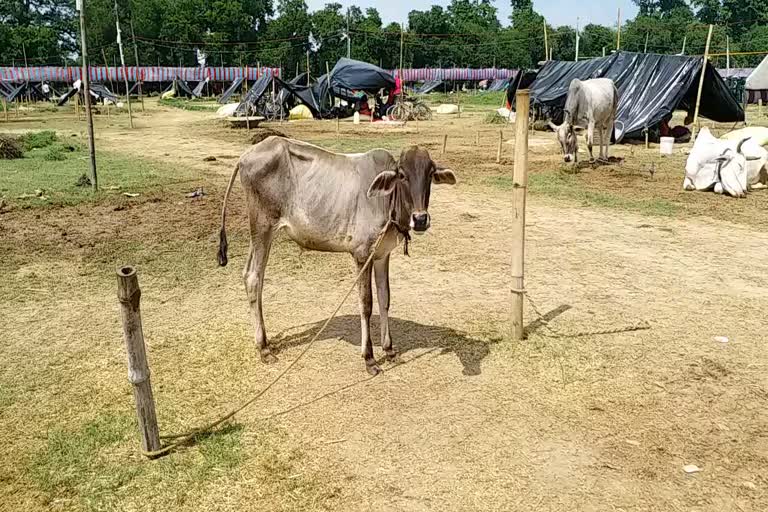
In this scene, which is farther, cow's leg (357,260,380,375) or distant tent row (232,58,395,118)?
distant tent row (232,58,395,118)

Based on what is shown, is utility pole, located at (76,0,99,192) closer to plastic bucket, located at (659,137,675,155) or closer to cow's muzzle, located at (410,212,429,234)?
cow's muzzle, located at (410,212,429,234)

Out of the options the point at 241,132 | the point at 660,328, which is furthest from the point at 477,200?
the point at 241,132

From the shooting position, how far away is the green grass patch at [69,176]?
12.8 m

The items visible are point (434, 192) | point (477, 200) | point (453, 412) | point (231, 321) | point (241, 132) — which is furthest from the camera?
point (241, 132)

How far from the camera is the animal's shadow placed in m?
6.11

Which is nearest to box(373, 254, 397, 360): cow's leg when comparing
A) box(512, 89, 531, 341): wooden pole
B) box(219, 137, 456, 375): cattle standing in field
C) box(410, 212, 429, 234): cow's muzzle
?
box(219, 137, 456, 375): cattle standing in field

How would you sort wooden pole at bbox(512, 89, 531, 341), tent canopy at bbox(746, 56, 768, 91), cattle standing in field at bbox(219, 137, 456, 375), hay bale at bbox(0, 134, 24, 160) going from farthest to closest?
tent canopy at bbox(746, 56, 768, 91), hay bale at bbox(0, 134, 24, 160), wooden pole at bbox(512, 89, 531, 341), cattle standing in field at bbox(219, 137, 456, 375)

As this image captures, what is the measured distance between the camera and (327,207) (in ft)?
18.9

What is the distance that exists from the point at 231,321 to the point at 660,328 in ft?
14.6

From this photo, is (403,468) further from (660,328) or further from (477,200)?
(477,200)

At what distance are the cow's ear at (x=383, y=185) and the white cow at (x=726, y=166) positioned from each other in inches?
403

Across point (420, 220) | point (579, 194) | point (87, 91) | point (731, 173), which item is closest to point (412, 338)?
point (420, 220)

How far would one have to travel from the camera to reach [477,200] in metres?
12.7

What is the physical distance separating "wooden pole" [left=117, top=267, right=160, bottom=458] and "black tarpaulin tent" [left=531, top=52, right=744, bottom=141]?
20.1 metres
